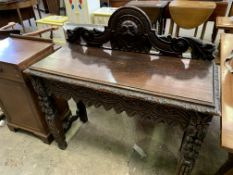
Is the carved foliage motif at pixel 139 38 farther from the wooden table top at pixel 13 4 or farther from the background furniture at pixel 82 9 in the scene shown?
the wooden table top at pixel 13 4

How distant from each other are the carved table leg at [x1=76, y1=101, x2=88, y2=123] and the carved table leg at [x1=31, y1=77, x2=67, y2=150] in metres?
0.31

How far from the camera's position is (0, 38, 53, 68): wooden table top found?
1214 mm

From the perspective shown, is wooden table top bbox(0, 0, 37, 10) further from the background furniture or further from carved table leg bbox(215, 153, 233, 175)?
carved table leg bbox(215, 153, 233, 175)

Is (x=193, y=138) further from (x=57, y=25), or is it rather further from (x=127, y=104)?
(x=57, y=25)

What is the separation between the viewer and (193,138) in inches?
37.1

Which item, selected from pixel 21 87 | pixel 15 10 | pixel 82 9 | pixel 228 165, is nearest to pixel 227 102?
pixel 228 165

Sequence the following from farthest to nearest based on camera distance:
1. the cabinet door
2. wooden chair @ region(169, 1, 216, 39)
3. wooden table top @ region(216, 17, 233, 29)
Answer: wooden chair @ region(169, 1, 216, 39), wooden table top @ region(216, 17, 233, 29), the cabinet door

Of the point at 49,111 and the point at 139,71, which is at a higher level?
the point at 139,71

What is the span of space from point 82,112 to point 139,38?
0.97 m

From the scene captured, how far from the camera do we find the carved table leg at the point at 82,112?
1748 millimetres

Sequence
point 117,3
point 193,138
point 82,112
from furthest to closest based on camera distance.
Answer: point 117,3 < point 82,112 < point 193,138

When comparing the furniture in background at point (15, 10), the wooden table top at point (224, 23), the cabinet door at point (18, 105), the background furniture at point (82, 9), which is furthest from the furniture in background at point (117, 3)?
the cabinet door at point (18, 105)

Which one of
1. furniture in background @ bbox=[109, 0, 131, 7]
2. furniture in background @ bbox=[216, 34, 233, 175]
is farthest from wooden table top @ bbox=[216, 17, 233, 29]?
furniture in background @ bbox=[109, 0, 131, 7]

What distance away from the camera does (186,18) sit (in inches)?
98.9
